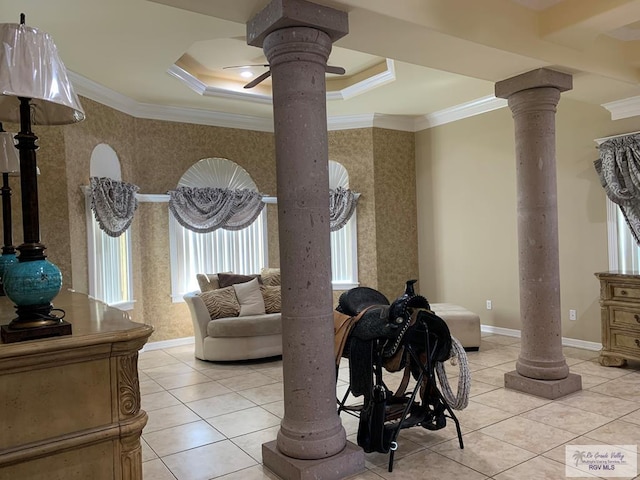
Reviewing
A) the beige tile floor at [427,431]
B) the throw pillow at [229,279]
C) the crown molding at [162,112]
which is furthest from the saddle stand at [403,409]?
the crown molding at [162,112]

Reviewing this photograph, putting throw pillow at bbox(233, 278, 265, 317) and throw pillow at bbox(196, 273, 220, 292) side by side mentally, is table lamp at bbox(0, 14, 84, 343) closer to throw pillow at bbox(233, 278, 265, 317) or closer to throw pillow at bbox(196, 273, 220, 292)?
throw pillow at bbox(233, 278, 265, 317)

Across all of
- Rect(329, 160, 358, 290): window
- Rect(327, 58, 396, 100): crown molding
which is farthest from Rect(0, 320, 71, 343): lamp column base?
Rect(329, 160, 358, 290): window

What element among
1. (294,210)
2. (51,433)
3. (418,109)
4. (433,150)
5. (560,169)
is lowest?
(51,433)

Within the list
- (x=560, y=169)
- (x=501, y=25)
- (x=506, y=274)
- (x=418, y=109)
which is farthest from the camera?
(x=418, y=109)

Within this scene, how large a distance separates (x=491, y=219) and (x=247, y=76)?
376 centimetres

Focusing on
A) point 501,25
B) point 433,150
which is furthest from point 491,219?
point 501,25

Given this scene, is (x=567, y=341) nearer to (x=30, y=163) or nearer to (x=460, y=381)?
(x=460, y=381)

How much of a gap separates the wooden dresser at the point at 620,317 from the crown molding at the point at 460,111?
2669 mm

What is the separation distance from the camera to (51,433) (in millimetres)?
1485

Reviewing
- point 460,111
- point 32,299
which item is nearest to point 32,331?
point 32,299

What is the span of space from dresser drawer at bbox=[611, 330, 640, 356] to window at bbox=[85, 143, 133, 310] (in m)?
5.40

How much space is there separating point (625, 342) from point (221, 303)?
4.30 meters

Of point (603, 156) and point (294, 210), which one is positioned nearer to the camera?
point (294, 210)

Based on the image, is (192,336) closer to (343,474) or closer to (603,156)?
(343,474)
